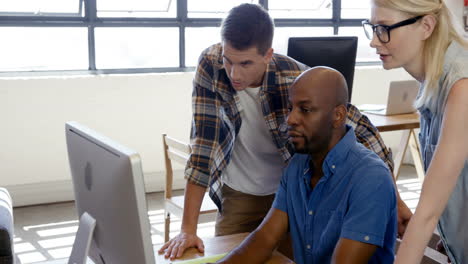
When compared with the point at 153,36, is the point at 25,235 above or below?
below

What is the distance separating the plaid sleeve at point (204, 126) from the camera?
1.95 metres

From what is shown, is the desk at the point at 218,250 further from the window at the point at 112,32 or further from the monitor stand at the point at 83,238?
the window at the point at 112,32

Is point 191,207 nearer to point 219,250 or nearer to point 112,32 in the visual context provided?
point 219,250

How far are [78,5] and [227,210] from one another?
2.97 metres

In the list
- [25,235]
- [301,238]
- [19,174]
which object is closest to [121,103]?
[19,174]

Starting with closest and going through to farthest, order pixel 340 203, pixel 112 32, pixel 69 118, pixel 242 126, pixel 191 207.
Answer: pixel 340 203
pixel 191 207
pixel 242 126
pixel 69 118
pixel 112 32

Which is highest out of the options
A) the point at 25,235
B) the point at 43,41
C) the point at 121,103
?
the point at 43,41

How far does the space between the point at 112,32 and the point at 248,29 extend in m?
3.13

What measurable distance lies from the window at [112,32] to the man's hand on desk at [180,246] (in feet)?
10.4

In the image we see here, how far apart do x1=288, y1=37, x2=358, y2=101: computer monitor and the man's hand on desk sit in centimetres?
173

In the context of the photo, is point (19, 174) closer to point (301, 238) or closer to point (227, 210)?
point (227, 210)

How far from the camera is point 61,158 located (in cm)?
448

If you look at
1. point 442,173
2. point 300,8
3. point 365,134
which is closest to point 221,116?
point 365,134

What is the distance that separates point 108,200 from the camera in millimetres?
1165
